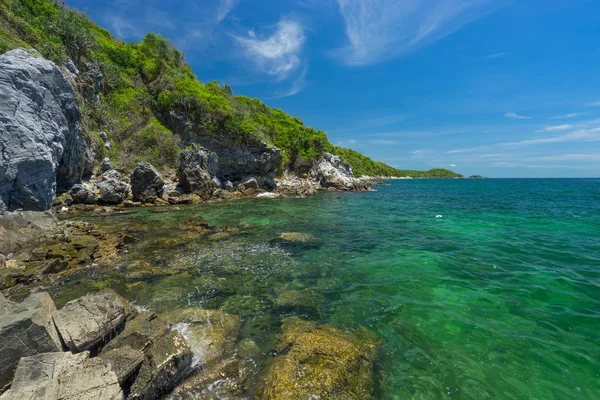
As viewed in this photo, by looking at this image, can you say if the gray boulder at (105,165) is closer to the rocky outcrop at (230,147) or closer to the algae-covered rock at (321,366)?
the rocky outcrop at (230,147)

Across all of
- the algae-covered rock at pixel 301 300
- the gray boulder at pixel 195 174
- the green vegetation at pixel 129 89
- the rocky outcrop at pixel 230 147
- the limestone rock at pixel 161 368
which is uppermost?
the green vegetation at pixel 129 89

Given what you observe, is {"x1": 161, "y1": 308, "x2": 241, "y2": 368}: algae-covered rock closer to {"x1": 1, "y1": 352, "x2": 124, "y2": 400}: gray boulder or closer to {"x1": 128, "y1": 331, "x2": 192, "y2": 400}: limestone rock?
{"x1": 128, "y1": 331, "x2": 192, "y2": 400}: limestone rock

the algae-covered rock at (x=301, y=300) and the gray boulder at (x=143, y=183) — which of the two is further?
the gray boulder at (x=143, y=183)

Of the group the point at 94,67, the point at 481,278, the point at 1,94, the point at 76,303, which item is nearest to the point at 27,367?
the point at 76,303

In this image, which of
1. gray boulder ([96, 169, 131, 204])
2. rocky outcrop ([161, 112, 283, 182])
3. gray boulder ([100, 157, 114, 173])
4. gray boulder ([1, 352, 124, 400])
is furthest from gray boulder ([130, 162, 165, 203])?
gray boulder ([1, 352, 124, 400])

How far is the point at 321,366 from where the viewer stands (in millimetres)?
5027

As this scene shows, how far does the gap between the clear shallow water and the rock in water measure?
247 inches

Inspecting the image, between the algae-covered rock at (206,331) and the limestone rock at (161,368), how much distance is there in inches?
16.5

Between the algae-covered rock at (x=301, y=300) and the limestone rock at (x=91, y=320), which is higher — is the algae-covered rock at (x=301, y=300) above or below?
below

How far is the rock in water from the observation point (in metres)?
14.5

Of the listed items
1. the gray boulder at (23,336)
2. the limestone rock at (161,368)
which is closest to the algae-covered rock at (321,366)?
the limestone rock at (161,368)

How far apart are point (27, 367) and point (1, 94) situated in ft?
61.5

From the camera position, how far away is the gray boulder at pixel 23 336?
4156mm

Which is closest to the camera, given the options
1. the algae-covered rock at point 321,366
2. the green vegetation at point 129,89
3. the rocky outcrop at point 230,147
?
the algae-covered rock at point 321,366
